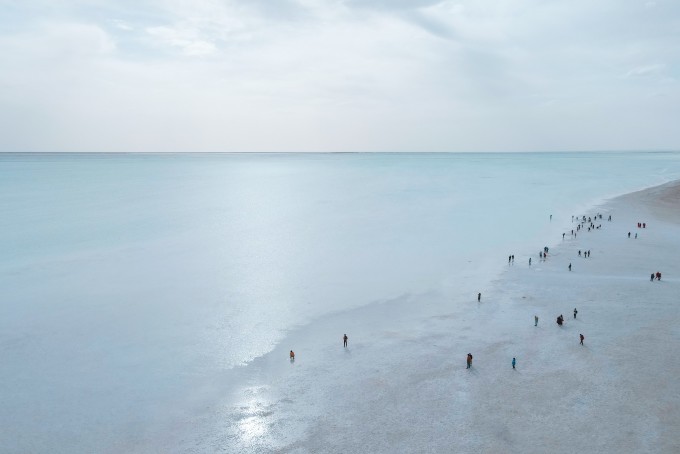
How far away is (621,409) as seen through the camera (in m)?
18.0

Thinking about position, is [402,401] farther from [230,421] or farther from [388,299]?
[388,299]

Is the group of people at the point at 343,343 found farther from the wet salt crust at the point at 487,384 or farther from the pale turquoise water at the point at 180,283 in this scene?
the pale turquoise water at the point at 180,283

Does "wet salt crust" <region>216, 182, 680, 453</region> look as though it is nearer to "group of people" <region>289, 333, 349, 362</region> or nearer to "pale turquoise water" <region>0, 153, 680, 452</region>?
"group of people" <region>289, 333, 349, 362</region>

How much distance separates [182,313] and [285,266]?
40.2ft

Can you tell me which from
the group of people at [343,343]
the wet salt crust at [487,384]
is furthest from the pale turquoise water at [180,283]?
the wet salt crust at [487,384]

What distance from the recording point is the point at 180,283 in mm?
35000

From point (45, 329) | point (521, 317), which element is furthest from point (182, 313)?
point (521, 317)

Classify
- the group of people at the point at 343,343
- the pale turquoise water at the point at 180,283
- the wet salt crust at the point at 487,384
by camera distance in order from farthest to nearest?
1. the group of people at the point at 343,343
2. the pale turquoise water at the point at 180,283
3. the wet salt crust at the point at 487,384

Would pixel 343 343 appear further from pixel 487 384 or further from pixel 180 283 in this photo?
pixel 180 283

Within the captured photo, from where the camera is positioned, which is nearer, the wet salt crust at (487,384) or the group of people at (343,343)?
the wet salt crust at (487,384)

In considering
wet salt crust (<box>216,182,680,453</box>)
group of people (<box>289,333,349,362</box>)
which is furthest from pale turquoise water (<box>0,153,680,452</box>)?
wet salt crust (<box>216,182,680,453</box>)

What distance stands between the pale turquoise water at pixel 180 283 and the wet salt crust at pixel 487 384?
2.73m

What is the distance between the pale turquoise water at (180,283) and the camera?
19.7 meters

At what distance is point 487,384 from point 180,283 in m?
23.2
